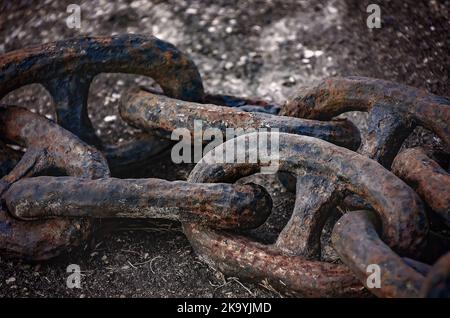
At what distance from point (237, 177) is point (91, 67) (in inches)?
25.7

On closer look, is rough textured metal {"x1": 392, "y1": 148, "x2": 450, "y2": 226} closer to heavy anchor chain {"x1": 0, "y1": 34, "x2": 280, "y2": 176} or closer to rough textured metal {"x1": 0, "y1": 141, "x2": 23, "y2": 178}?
heavy anchor chain {"x1": 0, "y1": 34, "x2": 280, "y2": 176}

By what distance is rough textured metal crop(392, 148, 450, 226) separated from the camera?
1.47m

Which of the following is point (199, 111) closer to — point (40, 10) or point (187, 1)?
point (187, 1)

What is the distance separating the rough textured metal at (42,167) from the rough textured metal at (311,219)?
13.0 inches

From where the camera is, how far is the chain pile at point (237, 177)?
141 centimetres

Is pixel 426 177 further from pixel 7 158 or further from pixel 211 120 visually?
pixel 7 158

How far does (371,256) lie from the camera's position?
1.30 meters

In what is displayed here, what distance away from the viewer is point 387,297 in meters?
1.26

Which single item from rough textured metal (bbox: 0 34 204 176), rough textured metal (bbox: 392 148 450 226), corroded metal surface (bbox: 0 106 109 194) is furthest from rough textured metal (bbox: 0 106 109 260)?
rough textured metal (bbox: 392 148 450 226)

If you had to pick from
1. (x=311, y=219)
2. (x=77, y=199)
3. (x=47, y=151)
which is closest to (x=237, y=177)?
(x=311, y=219)

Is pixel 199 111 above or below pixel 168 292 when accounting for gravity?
above

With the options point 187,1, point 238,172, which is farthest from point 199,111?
point 187,1

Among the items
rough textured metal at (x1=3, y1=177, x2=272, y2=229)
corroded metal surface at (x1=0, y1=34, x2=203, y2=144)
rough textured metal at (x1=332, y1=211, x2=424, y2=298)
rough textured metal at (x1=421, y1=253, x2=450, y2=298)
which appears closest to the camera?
rough textured metal at (x1=421, y1=253, x2=450, y2=298)

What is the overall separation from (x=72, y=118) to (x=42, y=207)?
17.5 inches
